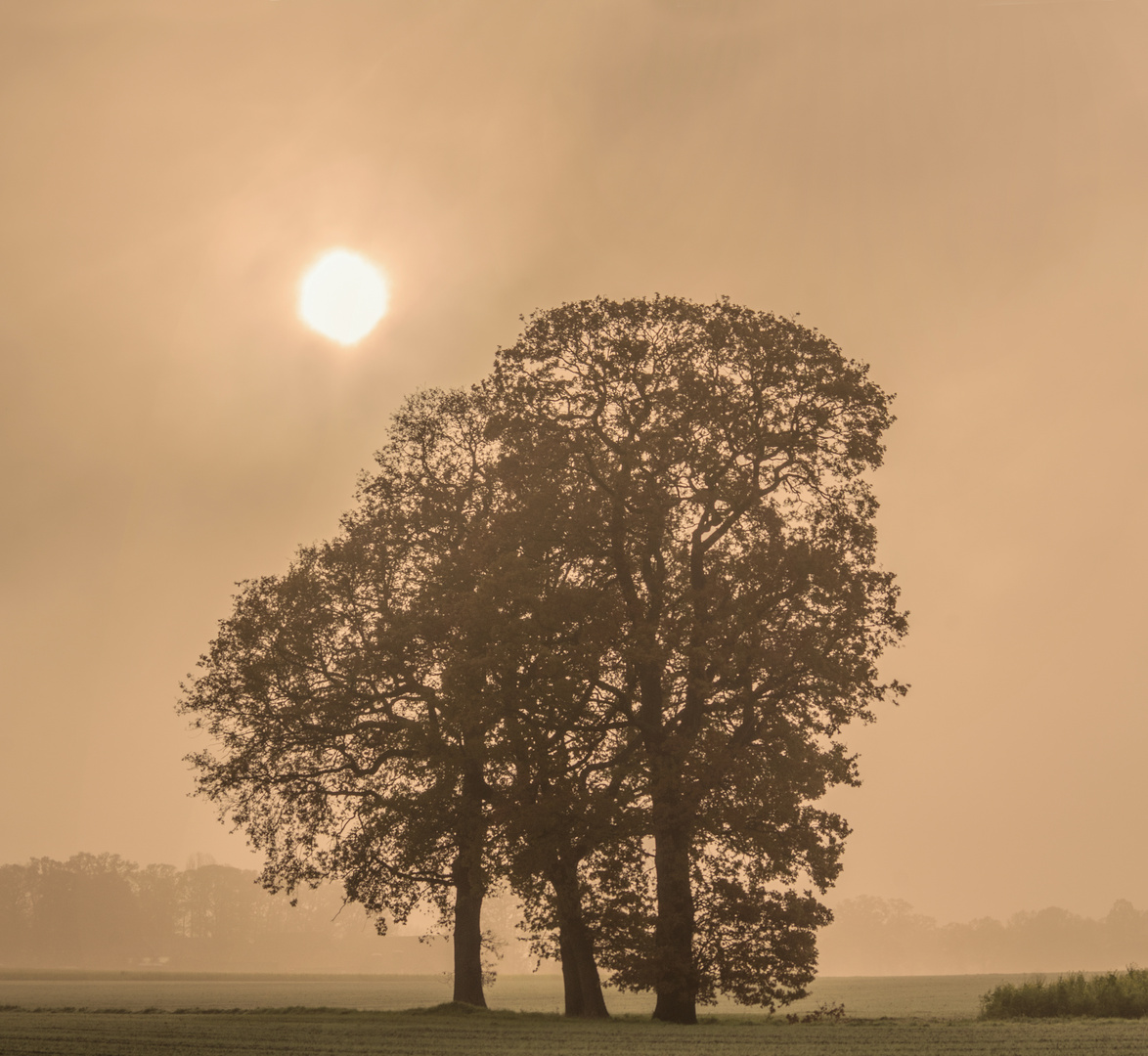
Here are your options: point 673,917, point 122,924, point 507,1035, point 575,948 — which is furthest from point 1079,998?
point 122,924

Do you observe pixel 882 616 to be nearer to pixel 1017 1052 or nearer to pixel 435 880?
pixel 1017 1052

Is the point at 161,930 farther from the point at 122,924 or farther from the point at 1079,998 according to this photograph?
the point at 1079,998

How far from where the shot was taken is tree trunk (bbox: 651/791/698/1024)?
26.4 metres

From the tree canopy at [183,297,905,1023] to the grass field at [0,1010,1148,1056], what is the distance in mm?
3499

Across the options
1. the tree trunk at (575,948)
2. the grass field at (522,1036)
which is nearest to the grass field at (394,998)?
the tree trunk at (575,948)

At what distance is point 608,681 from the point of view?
29578 mm

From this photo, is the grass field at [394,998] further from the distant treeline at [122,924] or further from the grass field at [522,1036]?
the distant treeline at [122,924]

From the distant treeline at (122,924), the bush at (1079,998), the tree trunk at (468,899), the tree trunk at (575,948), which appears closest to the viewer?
the bush at (1079,998)

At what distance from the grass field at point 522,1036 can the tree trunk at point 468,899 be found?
4.70 metres

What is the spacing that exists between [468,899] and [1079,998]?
61.4 feet

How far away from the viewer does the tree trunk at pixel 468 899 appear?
29375mm

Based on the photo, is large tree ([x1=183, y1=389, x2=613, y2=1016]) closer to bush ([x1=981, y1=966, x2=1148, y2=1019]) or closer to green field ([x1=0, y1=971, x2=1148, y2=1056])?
green field ([x1=0, y1=971, x2=1148, y2=1056])

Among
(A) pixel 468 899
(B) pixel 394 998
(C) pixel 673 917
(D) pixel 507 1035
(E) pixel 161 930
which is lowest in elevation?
(E) pixel 161 930

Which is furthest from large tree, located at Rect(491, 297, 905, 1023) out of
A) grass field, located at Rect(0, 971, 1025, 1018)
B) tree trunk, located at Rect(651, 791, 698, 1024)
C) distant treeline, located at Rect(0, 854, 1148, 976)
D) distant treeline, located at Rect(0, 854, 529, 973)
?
distant treeline, located at Rect(0, 854, 529, 973)
